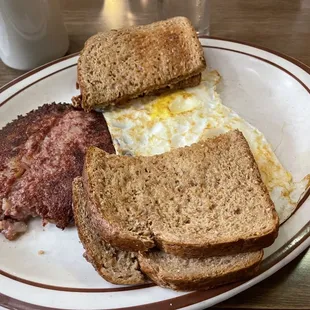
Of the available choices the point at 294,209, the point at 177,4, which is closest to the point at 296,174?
the point at 294,209

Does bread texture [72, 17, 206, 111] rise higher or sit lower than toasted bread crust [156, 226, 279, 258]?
higher

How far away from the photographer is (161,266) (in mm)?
1611

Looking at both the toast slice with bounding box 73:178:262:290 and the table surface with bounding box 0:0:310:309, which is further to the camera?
the table surface with bounding box 0:0:310:309

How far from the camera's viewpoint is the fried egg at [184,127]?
6.29 feet

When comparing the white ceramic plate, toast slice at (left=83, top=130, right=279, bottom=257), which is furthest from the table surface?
toast slice at (left=83, top=130, right=279, bottom=257)

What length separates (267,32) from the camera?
2875 mm

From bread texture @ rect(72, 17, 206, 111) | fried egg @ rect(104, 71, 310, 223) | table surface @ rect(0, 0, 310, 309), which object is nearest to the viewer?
fried egg @ rect(104, 71, 310, 223)

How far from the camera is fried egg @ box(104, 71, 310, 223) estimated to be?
192 centimetres

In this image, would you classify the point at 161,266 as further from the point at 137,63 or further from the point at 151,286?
the point at 137,63

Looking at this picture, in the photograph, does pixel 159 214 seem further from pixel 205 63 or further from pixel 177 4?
pixel 177 4

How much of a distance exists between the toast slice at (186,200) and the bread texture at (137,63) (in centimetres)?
43

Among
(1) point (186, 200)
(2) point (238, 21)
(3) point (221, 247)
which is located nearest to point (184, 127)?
(1) point (186, 200)

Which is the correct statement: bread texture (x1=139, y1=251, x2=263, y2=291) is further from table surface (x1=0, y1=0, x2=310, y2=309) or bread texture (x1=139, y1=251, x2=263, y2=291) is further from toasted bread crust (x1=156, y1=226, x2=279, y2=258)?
table surface (x1=0, y1=0, x2=310, y2=309)

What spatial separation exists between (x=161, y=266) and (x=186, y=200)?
274 mm
